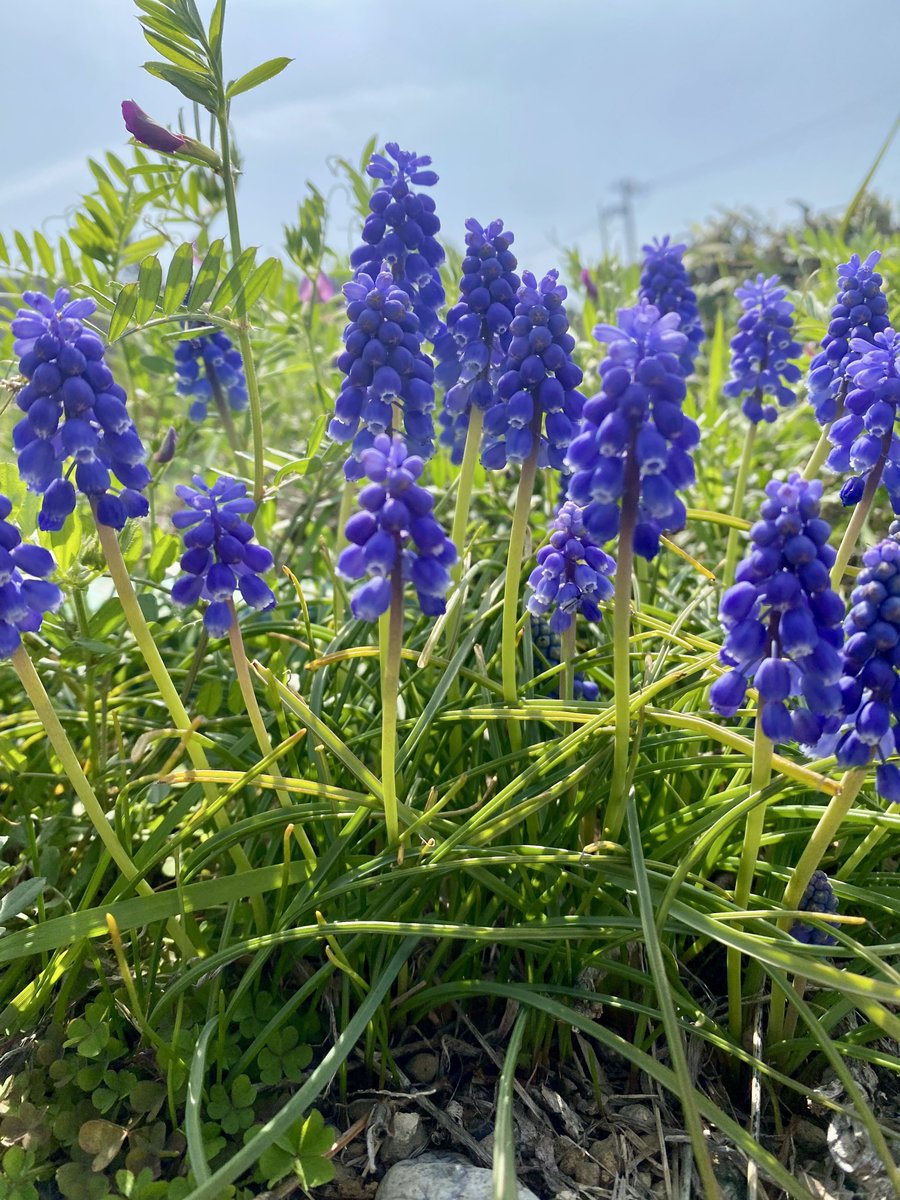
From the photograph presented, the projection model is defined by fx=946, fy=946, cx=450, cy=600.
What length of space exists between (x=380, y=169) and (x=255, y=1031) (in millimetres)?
3071

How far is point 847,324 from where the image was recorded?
11.8 ft

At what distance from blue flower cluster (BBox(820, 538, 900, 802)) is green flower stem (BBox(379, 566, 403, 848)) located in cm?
106

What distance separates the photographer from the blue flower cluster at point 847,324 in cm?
358

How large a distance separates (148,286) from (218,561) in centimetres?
100


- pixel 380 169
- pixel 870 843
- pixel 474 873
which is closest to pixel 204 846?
pixel 474 873

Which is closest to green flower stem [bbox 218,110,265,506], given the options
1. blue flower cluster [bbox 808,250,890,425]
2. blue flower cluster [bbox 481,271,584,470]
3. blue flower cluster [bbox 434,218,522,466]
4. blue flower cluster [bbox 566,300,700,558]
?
blue flower cluster [bbox 434,218,522,466]

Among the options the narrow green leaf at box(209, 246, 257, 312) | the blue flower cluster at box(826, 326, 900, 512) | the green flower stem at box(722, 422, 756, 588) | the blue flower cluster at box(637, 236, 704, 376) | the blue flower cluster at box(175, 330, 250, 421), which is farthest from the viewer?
the blue flower cluster at box(637, 236, 704, 376)

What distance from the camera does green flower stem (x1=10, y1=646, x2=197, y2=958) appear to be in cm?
258

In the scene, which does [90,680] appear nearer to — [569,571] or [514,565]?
[514,565]

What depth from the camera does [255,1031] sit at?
2941mm

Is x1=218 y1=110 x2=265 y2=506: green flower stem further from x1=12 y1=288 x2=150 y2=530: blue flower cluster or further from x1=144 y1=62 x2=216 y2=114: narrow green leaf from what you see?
x1=12 y1=288 x2=150 y2=530: blue flower cluster

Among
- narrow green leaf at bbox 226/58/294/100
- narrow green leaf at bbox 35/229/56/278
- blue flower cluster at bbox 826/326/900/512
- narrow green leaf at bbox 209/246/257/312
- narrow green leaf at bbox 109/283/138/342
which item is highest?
narrow green leaf at bbox 226/58/294/100

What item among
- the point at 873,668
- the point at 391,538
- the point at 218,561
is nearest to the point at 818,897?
the point at 873,668

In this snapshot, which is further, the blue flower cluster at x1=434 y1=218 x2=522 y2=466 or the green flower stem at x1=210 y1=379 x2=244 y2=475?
the green flower stem at x1=210 y1=379 x2=244 y2=475
